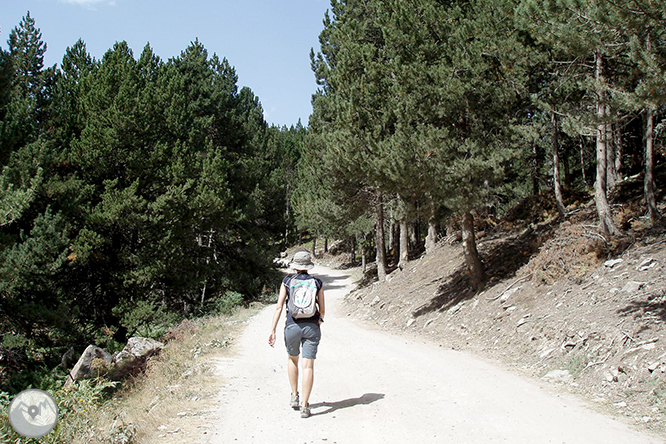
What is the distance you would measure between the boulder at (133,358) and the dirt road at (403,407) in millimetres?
2773

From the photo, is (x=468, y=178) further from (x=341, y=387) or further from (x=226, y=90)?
(x=226, y=90)

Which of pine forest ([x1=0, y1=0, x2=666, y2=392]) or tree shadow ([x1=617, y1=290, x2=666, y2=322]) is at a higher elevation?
pine forest ([x1=0, y1=0, x2=666, y2=392])

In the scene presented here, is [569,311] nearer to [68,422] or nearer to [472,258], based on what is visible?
[472,258]

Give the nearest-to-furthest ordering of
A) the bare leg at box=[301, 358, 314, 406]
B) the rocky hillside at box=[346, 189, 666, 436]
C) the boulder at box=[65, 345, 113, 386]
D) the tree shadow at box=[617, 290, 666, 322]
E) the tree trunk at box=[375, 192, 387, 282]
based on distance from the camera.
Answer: the bare leg at box=[301, 358, 314, 406]
the rocky hillside at box=[346, 189, 666, 436]
the tree shadow at box=[617, 290, 666, 322]
the boulder at box=[65, 345, 113, 386]
the tree trunk at box=[375, 192, 387, 282]

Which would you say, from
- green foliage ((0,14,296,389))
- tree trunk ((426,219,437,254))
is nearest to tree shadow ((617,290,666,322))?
green foliage ((0,14,296,389))

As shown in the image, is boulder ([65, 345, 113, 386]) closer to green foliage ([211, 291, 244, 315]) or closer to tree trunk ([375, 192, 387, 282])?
green foliage ([211, 291, 244, 315])

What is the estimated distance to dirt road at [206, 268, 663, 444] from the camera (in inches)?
191

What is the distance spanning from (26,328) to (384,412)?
12.9 metres

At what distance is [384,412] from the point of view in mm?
5617

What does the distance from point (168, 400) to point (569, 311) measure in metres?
7.49

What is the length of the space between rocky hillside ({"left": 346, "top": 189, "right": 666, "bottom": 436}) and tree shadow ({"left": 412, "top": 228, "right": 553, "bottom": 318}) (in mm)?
56

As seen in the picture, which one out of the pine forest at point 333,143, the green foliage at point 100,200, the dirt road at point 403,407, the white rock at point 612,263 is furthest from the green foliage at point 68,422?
the white rock at point 612,263

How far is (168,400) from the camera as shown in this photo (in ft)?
21.3

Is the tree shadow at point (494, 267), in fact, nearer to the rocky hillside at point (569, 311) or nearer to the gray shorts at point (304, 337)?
the rocky hillside at point (569, 311)
